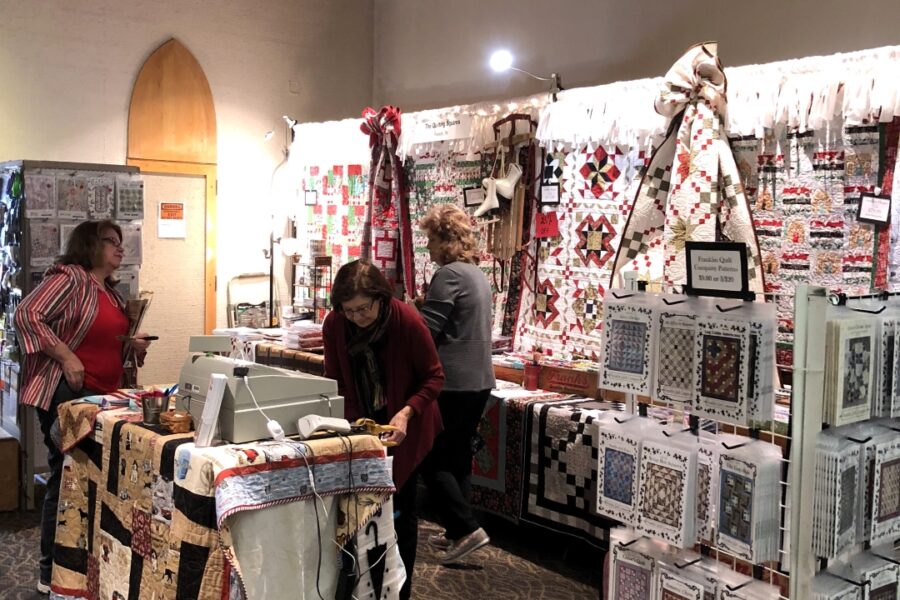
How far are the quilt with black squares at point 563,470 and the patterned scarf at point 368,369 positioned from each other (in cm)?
120

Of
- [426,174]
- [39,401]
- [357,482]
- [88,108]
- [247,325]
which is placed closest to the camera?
[357,482]

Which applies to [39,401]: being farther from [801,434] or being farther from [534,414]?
[801,434]

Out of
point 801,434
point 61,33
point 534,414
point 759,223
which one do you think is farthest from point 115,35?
point 801,434

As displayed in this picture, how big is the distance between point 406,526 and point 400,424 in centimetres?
41

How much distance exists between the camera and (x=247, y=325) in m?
6.77

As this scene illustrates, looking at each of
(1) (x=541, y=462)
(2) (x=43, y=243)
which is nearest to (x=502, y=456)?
(1) (x=541, y=462)

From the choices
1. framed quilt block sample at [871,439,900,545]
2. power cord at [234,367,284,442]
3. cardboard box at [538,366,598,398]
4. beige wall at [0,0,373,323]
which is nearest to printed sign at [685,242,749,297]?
framed quilt block sample at [871,439,900,545]

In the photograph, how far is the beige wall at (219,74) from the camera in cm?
588

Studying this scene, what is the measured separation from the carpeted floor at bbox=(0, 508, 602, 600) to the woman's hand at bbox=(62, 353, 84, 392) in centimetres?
87

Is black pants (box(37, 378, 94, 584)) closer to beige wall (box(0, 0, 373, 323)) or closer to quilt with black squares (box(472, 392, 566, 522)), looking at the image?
quilt with black squares (box(472, 392, 566, 522))

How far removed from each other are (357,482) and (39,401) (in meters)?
1.63

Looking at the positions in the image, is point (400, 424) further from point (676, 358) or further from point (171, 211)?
point (171, 211)

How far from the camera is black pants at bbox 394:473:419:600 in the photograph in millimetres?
3193

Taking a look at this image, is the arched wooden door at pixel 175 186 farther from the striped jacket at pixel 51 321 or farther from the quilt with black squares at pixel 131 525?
the quilt with black squares at pixel 131 525
